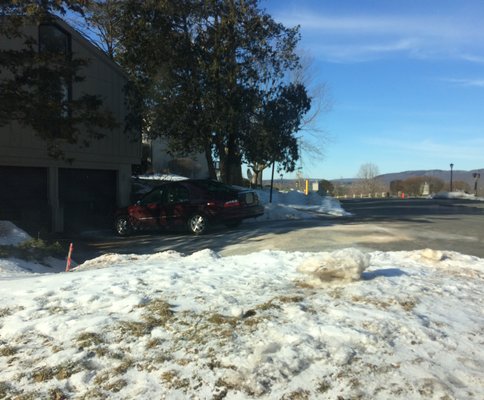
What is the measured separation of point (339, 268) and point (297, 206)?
17743 millimetres

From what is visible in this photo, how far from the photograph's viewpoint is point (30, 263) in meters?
8.50

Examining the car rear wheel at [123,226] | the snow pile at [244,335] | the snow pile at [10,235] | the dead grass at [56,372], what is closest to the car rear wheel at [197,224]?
the car rear wheel at [123,226]

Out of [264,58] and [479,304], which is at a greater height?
[264,58]

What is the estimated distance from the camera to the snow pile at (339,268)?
532 centimetres

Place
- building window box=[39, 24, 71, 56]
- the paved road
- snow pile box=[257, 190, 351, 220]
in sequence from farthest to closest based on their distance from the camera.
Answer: snow pile box=[257, 190, 351, 220] → building window box=[39, 24, 71, 56] → the paved road

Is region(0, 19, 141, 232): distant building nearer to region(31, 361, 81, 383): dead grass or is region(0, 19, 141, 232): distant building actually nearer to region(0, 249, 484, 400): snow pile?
region(0, 249, 484, 400): snow pile

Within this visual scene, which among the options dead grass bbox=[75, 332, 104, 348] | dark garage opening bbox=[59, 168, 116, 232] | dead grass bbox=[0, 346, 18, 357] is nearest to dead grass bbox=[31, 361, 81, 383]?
dead grass bbox=[75, 332, 104, 348]

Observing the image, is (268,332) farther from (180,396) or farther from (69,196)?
(69,196)

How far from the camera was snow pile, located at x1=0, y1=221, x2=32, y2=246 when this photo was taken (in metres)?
9.90

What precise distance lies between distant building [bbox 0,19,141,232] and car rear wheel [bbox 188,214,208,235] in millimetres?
4390

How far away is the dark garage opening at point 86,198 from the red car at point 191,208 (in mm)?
2493

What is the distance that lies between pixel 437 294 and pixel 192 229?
28.1 feet

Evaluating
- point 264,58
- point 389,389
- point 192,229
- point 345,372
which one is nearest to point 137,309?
point 345,372

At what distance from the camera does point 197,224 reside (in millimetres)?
12836
